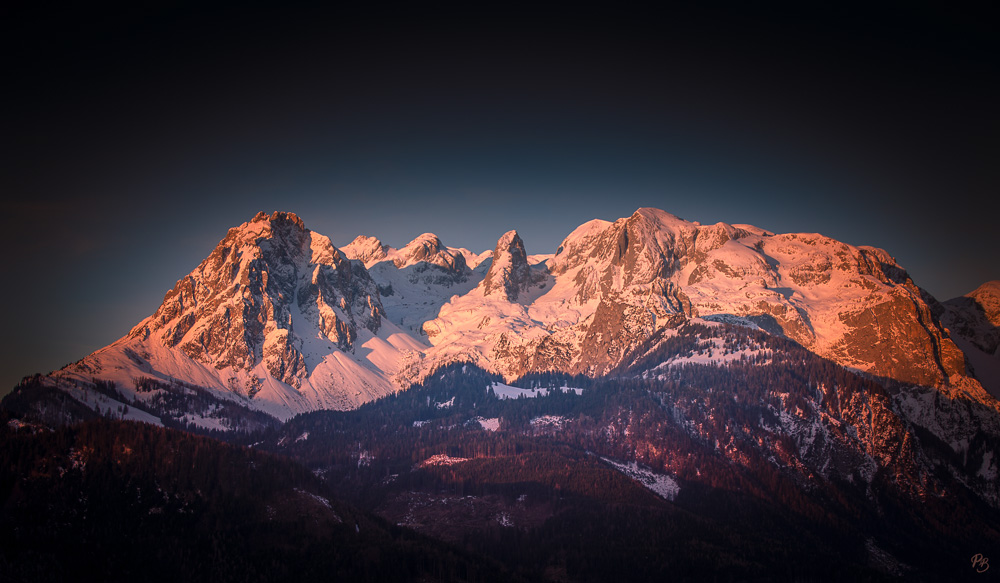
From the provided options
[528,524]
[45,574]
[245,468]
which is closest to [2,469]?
[45,574]

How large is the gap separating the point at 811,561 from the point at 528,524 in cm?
7092

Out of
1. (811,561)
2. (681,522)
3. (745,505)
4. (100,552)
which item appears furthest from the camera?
(745,505)

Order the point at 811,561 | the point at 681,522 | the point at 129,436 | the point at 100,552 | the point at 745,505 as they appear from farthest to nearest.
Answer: the point at 745,505 < the point at 681,522 < the point at 811,561 < the point at 129,436 < the point at 100,552

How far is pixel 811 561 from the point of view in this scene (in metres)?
164

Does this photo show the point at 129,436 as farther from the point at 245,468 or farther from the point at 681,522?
the point at 681,522

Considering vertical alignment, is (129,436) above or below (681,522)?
above

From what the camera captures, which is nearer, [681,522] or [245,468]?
[245,468]

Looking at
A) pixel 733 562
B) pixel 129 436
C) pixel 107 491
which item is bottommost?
pixel 733 562

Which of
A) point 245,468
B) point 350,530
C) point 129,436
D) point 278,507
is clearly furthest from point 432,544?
point 129,436

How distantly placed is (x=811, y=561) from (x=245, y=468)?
133 m

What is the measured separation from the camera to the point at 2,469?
125938mm
